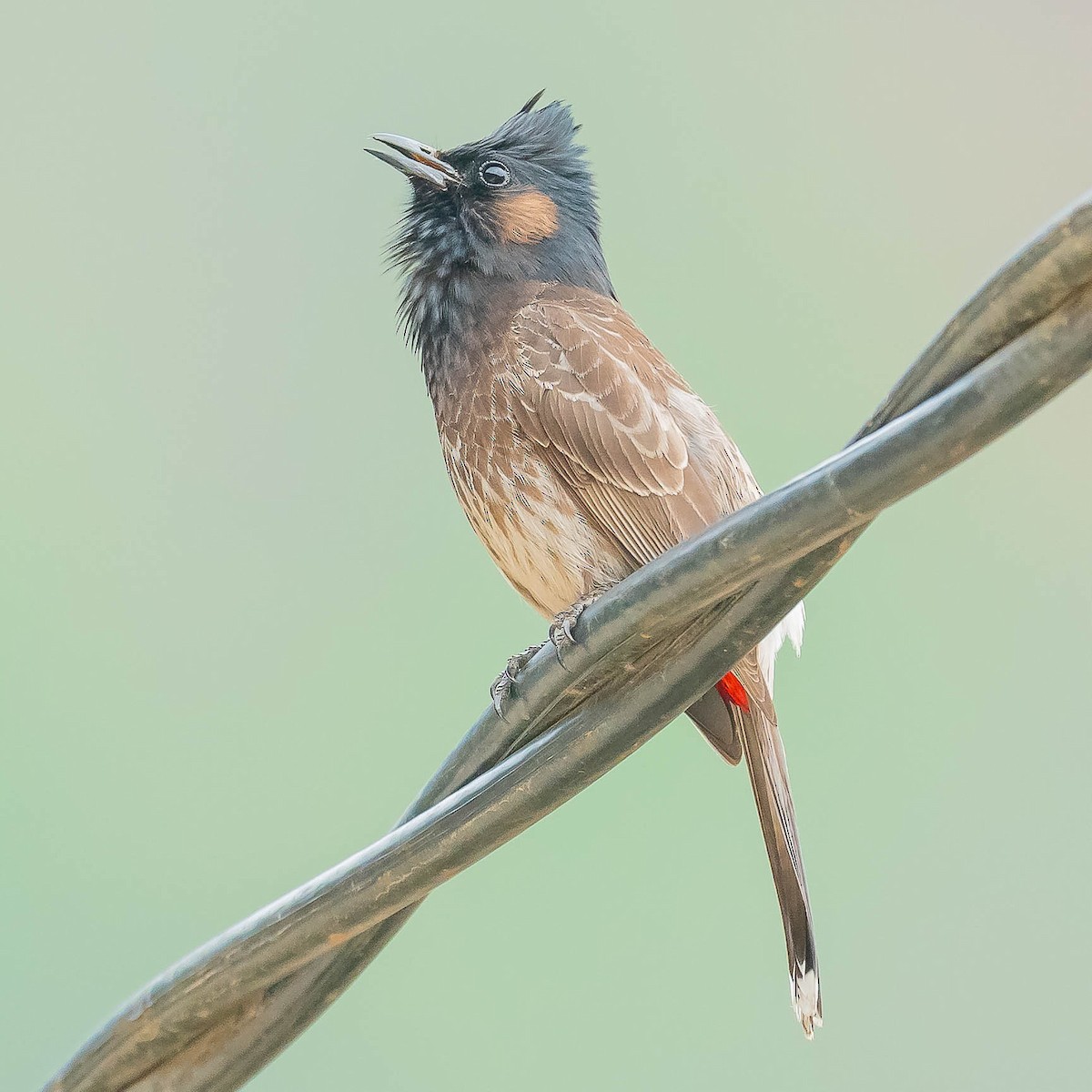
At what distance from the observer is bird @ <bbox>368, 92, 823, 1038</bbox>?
6.28 ft

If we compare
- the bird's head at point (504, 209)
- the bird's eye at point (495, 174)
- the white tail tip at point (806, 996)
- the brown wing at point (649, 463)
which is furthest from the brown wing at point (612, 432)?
the white tail tip at point (806, 996)

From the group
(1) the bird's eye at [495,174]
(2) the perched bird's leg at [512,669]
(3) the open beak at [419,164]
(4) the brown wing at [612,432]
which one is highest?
(3) the open beak at [419,164]

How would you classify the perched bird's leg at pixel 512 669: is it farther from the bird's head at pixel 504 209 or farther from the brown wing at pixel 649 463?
the bird's head at pixel 504 209

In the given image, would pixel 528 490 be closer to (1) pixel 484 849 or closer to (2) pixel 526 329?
(2) pixel 526 329

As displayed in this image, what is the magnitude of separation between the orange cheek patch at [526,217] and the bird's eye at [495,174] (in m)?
0.04

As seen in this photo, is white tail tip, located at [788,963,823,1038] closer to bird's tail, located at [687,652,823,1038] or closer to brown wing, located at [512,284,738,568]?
bird's tail, located at [687,652,823,1038]

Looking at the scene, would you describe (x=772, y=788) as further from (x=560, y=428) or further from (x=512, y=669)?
(x=560, y=428)

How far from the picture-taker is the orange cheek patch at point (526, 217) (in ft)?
7.92

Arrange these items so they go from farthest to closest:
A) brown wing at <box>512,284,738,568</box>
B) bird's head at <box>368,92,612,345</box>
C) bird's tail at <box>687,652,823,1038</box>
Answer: bird's head at <box>368,92,612,345</box>, brown wing at <box>512,284,738,568</box>, bird's tail at <box>687,652,823,1038</box>

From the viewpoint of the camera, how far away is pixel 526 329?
218cm

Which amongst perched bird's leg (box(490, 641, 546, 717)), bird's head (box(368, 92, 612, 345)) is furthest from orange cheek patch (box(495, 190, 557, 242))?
perched bird's leg (box(490, 641, 546, 717))

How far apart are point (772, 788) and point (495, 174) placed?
1279mm

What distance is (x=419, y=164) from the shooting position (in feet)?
8.09

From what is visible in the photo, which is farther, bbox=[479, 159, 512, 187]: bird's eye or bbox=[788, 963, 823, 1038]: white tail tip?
bbox=[479, 159, 512, 187]: bird's eye
